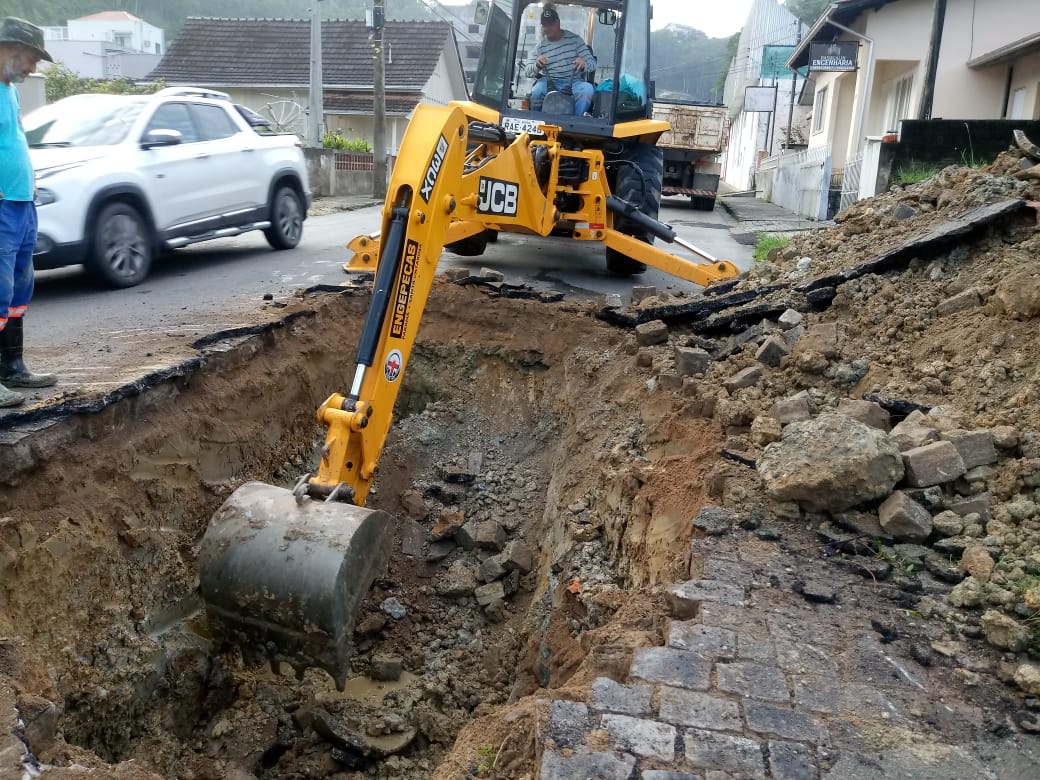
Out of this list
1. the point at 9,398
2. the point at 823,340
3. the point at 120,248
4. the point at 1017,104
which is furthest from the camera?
the point at 1017,104

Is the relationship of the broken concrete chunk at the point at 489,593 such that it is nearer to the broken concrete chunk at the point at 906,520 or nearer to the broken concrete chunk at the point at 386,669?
the broken concrete chunk at the point at 386,669

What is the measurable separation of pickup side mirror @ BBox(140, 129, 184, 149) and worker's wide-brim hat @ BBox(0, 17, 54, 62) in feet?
13.0

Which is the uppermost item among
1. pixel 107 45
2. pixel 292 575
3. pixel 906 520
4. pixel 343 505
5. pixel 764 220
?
pixel 107 45

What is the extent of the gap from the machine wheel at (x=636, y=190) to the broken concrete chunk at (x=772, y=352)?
402cm

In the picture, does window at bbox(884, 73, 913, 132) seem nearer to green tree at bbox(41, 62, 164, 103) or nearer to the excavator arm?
the excavator arm

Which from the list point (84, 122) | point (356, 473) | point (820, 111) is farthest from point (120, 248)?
point (820, 111)

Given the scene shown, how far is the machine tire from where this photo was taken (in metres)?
9.73

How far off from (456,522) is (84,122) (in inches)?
216

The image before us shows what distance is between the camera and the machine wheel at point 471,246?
973 cm

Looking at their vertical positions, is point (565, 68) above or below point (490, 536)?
above

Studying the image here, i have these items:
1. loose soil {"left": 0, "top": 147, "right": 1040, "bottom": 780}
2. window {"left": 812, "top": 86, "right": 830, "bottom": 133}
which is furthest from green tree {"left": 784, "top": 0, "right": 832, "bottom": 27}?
loose soil {"left": 0, "top": 147, "right": 1040, "bottom": 780}

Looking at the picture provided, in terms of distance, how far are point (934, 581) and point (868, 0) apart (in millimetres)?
19425

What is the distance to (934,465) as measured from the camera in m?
3.74

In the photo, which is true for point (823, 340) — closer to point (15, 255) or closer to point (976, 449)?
point (976, 449)
